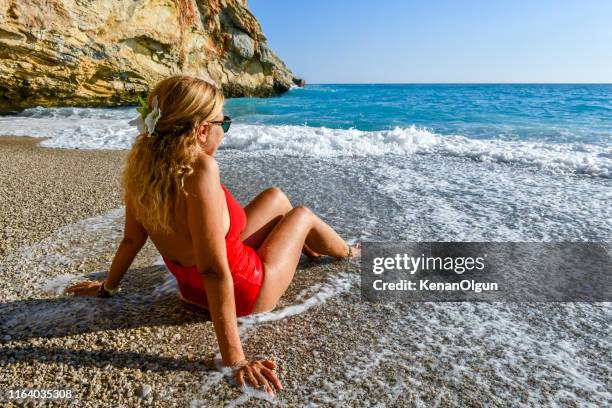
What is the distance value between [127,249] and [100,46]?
668 inches

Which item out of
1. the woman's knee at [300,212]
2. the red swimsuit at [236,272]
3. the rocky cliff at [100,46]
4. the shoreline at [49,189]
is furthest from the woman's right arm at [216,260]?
the rocky cliff at [100,46]

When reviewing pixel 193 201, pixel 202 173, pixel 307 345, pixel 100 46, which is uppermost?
pixel 100 46

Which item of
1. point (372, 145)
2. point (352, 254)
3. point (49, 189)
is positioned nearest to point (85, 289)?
point (352, 254)

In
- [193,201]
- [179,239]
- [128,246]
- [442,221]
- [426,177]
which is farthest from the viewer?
[426,177]

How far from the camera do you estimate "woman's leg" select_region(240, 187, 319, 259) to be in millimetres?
2910

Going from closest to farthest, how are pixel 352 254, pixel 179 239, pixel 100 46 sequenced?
1. pixel 179 239
2. pixel 352 254
3. pixel 100 46

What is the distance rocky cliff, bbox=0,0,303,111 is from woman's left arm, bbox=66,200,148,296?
14.1 metres

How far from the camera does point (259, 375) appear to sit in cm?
204

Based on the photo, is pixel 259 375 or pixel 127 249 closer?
pixel 259 375

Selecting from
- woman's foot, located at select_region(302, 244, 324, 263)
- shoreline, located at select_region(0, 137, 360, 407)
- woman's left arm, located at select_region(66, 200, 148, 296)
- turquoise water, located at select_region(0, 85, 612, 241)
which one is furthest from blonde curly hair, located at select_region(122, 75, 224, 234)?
turquoise water, located at select_region(0, 85, 612, 241)

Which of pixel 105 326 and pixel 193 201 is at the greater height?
pixel 193 201

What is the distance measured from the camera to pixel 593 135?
12180 mm

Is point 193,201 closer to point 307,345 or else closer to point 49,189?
point 307,345

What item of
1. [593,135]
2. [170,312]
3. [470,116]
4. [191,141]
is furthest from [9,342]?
[470,116]
